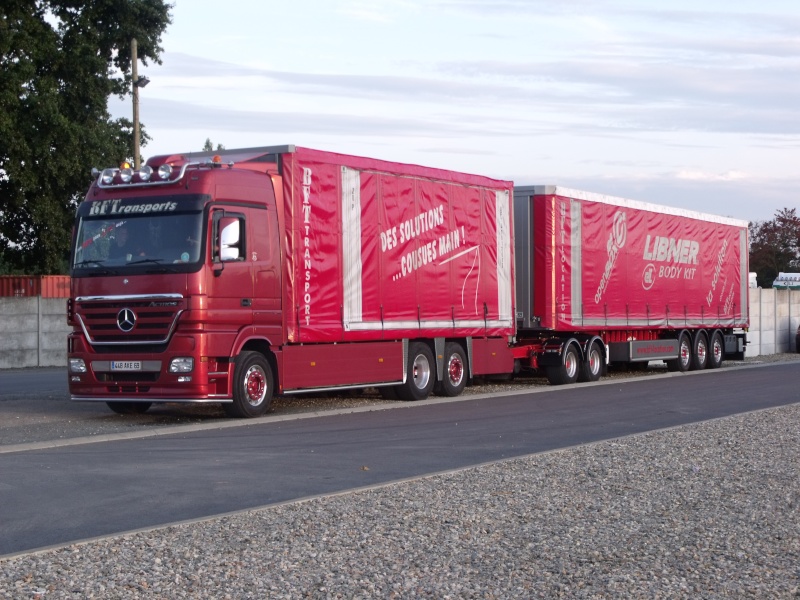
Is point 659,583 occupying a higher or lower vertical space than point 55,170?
lower

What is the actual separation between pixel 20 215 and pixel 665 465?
3149cm

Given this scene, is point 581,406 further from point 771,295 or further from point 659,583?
point 771,295

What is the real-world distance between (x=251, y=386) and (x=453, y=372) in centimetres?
564

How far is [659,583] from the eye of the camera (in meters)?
6.95

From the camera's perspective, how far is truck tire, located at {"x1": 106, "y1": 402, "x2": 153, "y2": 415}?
1861 cm

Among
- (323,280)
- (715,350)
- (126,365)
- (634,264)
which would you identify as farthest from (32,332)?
(715,350)

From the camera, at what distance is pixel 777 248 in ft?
280

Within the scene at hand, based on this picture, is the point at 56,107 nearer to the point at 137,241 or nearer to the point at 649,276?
the point at 649,276

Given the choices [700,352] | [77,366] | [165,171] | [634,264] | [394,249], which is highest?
[165,171]

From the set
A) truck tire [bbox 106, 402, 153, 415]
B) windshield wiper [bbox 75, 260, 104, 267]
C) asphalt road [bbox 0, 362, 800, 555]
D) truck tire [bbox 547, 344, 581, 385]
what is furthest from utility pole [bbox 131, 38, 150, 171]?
windshield wiper [bbox 75, 260, 104, 267]

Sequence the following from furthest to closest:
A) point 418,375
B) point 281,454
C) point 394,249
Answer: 1. point 418,375
2. point 394,249
3. point 281,454

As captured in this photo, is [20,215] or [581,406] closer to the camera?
[581,406]

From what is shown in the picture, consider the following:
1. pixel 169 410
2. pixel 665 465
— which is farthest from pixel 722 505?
pixel 169 410

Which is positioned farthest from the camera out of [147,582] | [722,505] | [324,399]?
[324,399]
